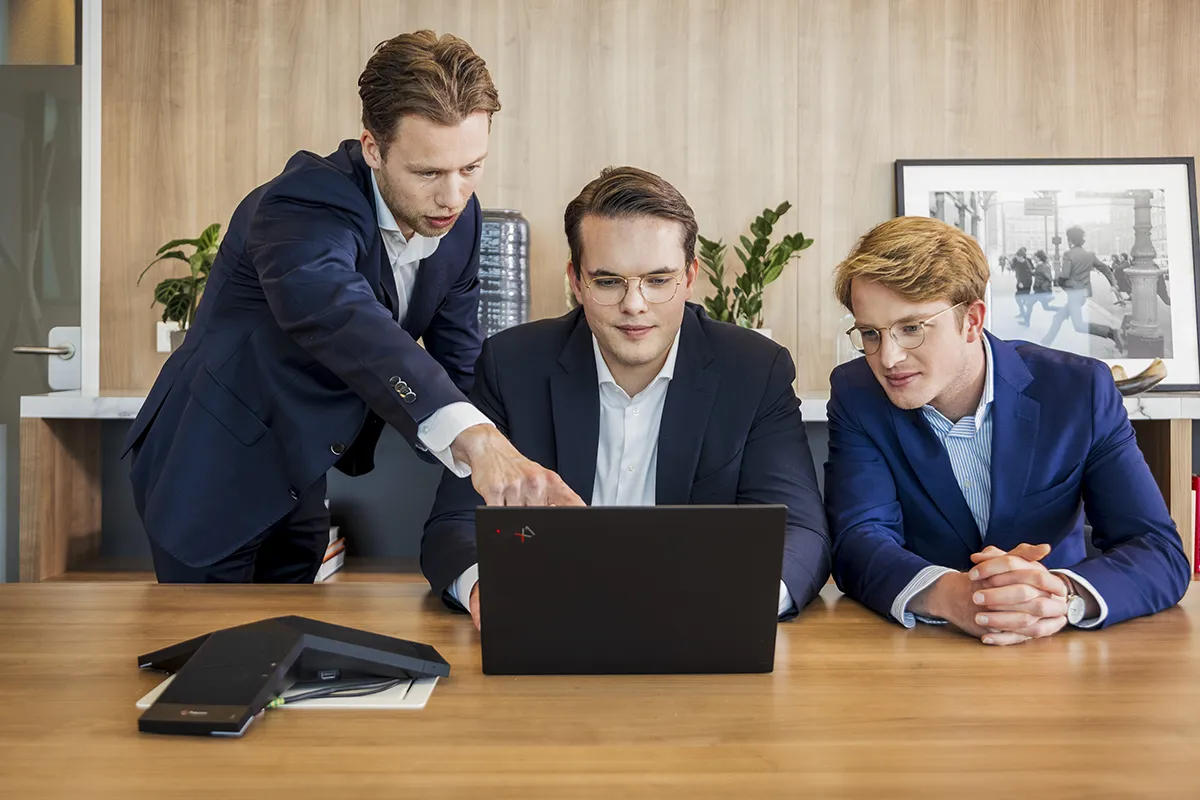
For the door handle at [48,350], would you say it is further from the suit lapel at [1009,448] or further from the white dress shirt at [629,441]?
the suit lapel at [1009,448]

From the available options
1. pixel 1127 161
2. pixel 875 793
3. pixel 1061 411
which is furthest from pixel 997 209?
pixel 875 793

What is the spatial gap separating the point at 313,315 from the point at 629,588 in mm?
814

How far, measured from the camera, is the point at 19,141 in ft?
10.6

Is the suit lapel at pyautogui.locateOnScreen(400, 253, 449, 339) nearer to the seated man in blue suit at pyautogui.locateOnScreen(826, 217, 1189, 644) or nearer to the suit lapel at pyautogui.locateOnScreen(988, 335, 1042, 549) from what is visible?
the seated man in blue suit at pyautogui.locateOnScreen(826, 217, 1189, 644)

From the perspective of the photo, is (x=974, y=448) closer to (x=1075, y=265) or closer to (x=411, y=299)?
(x=411, y=299)

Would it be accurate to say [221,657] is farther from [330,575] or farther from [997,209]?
[997,209]

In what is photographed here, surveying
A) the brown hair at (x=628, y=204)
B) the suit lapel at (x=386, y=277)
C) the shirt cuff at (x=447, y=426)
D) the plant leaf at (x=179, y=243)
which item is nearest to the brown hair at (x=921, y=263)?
the brown hair at (x=628, y=204)

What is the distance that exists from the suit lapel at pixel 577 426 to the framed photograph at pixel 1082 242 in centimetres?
204

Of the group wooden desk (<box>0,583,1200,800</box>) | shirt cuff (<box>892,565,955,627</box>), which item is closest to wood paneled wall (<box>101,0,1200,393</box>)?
shirt cuff (<box>892,565,955,627</box>)

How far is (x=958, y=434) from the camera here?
1.96 m

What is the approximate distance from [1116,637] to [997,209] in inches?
97.6

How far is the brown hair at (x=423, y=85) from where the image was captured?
1871mm

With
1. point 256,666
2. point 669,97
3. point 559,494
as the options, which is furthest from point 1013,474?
point 669,97

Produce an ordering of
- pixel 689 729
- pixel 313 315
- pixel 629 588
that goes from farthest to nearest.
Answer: pixel 313 315
pixel 629 588
pixel 689 729
